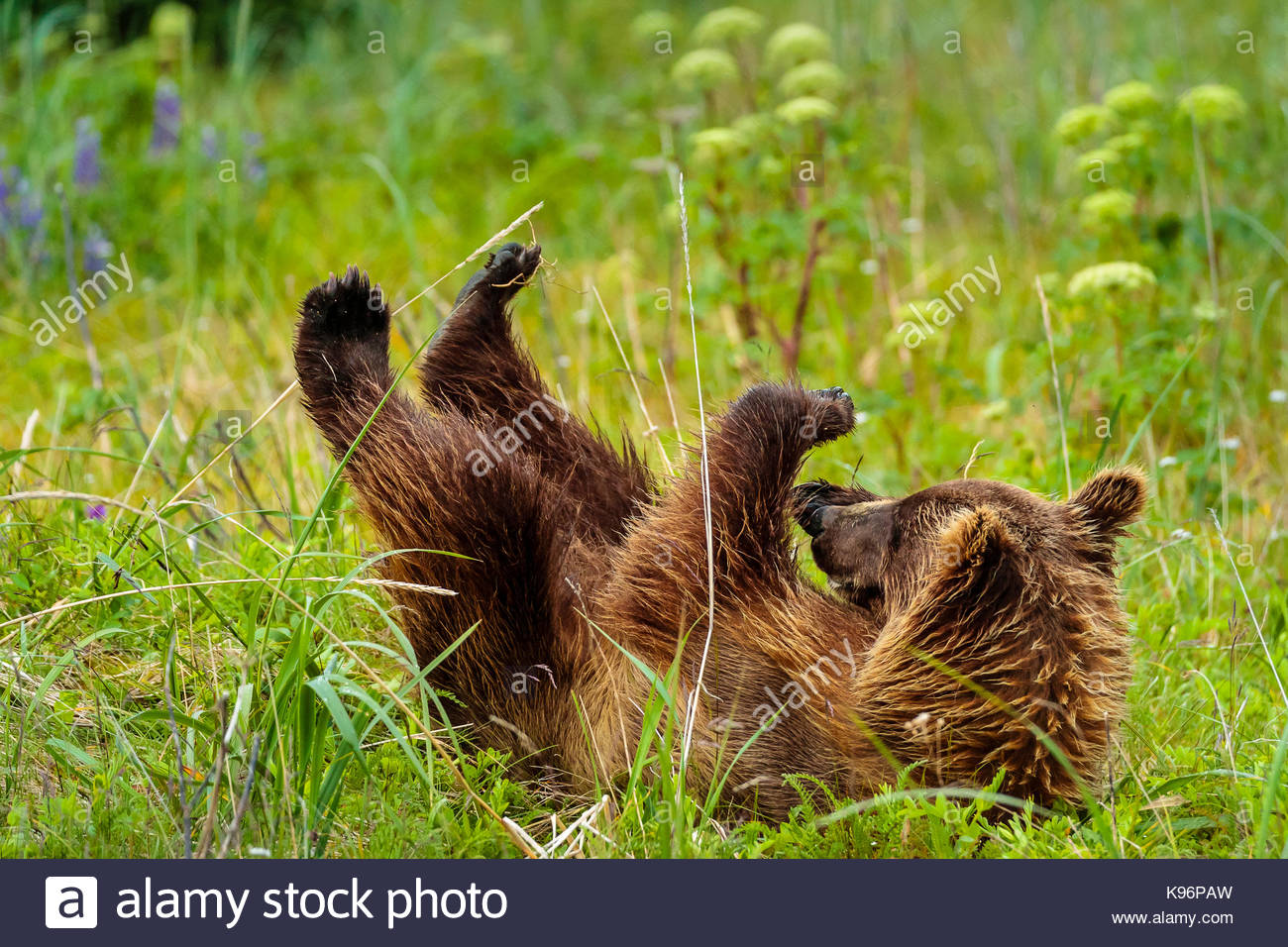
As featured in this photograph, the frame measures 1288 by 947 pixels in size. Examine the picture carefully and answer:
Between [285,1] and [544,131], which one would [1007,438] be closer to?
[544,131]

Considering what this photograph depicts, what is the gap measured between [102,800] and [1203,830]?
2600 mm

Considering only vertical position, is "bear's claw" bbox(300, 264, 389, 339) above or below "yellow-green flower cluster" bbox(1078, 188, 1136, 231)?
below

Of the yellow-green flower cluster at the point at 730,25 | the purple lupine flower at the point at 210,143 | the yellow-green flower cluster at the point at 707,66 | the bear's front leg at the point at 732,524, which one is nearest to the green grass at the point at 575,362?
the purple lupine flower at the point at 210,143

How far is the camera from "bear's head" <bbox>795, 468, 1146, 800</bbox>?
10.6 feet

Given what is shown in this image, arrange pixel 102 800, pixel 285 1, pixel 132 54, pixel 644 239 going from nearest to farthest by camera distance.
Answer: pixel 102 800
pixel 644 239
pixel 132 54
pixel 285 1

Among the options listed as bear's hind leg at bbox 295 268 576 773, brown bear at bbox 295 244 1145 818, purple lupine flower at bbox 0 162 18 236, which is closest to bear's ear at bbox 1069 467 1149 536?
brown bear at bbox 295 244 1145 818

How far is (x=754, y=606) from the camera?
11.6ft

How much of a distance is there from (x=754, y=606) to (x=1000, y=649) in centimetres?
64

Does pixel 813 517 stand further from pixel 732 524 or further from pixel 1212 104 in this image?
pixel 1212 104

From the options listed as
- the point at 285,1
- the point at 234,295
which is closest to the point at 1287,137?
the point at 234,295

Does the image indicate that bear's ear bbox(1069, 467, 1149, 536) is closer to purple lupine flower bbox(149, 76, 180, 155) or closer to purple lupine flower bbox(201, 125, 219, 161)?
purple lupine flower bbox(201, 125, 219, 161)

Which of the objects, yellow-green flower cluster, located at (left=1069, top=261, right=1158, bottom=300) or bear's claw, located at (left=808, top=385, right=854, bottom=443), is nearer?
bear's claw, located at (left=808, top=385, right=854, bottom=443)

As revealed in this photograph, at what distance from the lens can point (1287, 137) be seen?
6.75 meters

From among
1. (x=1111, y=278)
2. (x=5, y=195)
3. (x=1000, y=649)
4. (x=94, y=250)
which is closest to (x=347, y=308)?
(x=1000, y=649)
